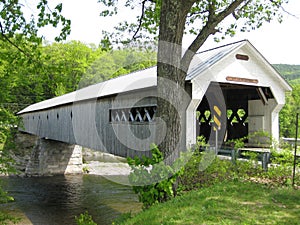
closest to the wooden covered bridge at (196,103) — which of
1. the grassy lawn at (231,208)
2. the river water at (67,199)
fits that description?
the river water at (67,199)

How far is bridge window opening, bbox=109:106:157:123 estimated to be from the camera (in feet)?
29.6

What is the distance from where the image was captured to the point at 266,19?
24.5 ft

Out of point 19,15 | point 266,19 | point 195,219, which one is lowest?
point 195,219

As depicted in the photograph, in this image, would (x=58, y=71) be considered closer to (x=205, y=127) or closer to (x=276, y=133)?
(x=276, y=133)

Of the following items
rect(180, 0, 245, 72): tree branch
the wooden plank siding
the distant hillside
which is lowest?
the wooden plank siding

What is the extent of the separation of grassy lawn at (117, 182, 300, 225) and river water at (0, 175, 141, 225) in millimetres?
6009

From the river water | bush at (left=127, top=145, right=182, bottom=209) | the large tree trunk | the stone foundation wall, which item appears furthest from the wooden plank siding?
the stone foundation wall

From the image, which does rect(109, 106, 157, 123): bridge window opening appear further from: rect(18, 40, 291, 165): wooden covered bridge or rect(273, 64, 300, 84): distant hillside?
rect(273, 64, 300, 84): distant hillside

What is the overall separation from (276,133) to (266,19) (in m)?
3.35

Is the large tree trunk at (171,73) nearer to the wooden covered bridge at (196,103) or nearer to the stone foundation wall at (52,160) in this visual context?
the wooden covered bridge at (196,103)

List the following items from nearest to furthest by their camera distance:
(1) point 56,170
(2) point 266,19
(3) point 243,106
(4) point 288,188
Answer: (4) point 288,188, (2) point 266,19, (3) point 243,106, (1) point 56,170

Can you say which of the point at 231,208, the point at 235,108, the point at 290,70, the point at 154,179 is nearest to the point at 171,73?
the point at 154,179

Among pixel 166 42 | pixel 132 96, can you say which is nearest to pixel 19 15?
pixel 166 42

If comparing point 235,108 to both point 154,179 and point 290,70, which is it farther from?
point 290,70
